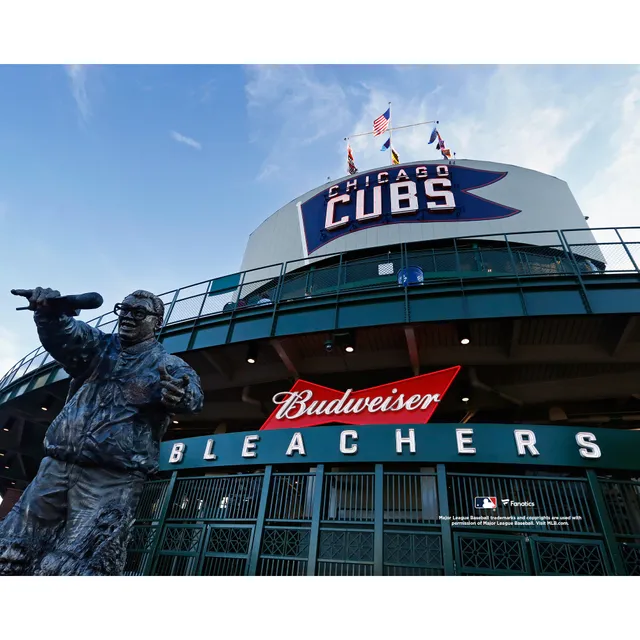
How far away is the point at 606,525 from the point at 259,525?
7.45 meters

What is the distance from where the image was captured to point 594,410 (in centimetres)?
1562

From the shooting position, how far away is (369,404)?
11.4 meters

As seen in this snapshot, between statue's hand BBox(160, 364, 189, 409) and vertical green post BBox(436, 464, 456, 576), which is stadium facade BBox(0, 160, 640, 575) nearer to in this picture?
vertical green post BBox(436, 464, 456, 576)

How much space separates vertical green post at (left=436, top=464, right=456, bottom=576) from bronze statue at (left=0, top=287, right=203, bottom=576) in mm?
6801

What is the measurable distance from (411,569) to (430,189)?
16247 mm

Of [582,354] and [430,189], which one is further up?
[430,189]

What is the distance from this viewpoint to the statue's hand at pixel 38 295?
3.30 metres

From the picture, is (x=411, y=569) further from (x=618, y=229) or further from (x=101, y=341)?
(x=618, y=229)

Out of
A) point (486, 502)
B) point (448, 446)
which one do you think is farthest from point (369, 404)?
point (486, 502)

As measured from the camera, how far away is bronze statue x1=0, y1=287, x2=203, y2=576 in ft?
10.7

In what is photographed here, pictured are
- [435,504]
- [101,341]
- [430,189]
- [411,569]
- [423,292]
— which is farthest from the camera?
[430,189]

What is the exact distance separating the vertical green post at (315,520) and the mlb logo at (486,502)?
11.6 feet

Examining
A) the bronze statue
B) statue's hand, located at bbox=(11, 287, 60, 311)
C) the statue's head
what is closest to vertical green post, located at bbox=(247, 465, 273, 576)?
the bronze statue

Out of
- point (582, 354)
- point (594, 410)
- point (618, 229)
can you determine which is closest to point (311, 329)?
point (582, 354)
